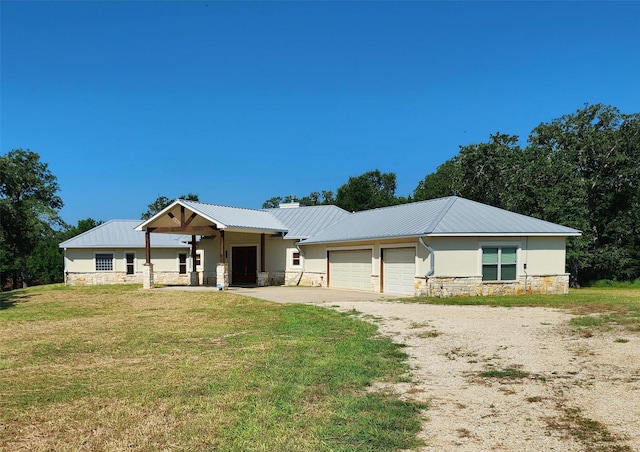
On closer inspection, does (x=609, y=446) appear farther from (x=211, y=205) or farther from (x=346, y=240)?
(x=211, y=205)

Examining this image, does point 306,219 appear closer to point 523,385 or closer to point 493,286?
point 493,286

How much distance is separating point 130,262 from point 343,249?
50.8ft

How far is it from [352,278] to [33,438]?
62.0 ft

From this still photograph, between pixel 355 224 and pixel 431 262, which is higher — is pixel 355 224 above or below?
above

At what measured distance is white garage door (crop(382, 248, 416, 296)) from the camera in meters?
19.3

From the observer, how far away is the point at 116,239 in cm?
3036

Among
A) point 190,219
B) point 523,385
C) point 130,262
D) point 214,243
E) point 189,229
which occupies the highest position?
point 190,219

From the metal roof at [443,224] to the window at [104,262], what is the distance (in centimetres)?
1405

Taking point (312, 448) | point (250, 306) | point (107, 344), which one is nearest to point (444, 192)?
point (250, 306)

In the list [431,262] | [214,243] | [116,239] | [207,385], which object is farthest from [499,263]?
[116,239]

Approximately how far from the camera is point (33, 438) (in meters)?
4.29

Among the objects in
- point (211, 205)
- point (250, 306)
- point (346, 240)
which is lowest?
point (250, 306)

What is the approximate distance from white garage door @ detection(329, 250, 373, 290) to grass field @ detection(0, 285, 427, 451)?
10777mm

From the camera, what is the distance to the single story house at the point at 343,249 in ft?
60.1
